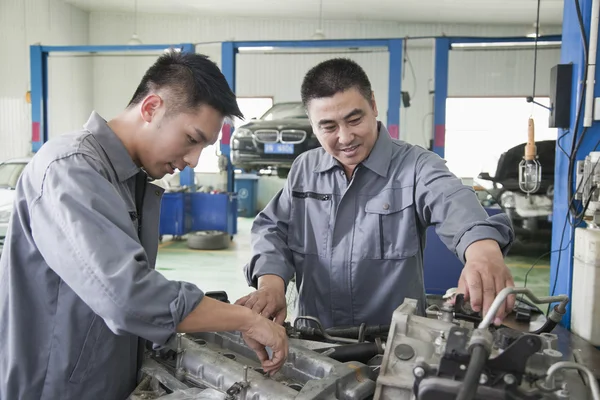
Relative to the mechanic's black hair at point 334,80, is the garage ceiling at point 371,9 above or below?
above

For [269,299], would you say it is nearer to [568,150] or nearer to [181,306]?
[181,306]

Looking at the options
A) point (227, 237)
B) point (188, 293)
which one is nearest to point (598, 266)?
point (188, 293)

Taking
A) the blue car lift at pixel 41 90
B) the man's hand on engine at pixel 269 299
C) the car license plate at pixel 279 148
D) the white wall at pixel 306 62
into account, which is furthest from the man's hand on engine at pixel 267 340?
the white wall at pixel 306 62

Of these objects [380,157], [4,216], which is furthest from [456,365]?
[4,216]

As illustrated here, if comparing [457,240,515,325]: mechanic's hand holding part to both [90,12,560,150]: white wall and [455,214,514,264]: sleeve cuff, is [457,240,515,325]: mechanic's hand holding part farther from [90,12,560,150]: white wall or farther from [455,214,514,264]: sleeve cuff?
[90,12,560,150]: white wall

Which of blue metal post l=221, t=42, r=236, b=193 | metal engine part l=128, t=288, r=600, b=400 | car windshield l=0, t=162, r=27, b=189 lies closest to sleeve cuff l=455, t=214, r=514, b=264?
metal engine part l=128, t=288, r=600, b=400

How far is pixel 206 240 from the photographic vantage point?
6215 mm

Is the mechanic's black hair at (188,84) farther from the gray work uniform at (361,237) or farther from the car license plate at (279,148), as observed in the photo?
the car license plate at (279,148)

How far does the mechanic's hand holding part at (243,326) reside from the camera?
93 cm

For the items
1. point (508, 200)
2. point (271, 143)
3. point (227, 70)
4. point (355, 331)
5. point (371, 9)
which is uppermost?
point (371, 9)

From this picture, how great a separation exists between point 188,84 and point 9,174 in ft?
17.6

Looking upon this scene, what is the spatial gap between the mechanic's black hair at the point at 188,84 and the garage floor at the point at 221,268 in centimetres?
311

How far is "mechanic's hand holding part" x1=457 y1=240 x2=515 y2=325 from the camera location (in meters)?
1.03

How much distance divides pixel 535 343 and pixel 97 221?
0.77 meters
